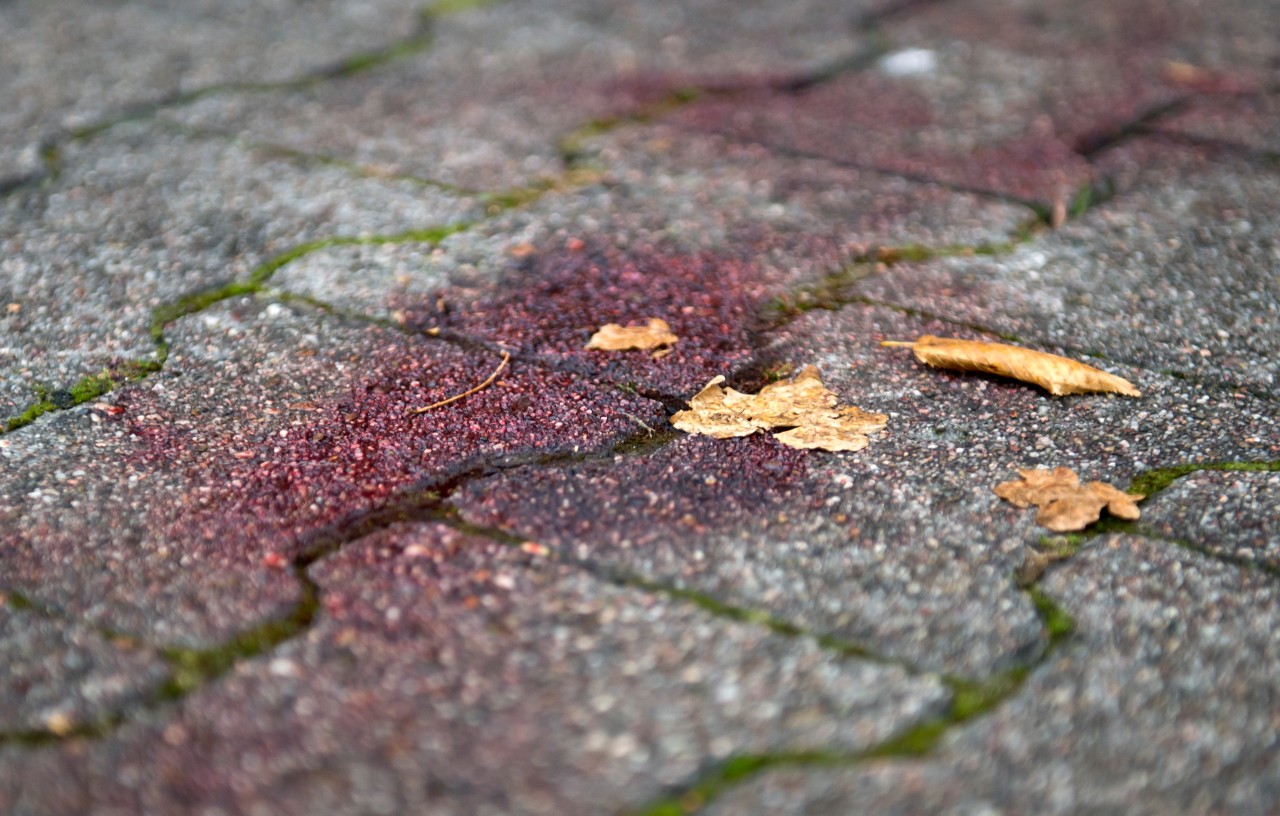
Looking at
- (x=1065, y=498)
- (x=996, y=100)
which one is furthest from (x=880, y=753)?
(x=996, y=100)

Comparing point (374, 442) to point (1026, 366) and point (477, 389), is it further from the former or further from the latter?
point (1026, 366)

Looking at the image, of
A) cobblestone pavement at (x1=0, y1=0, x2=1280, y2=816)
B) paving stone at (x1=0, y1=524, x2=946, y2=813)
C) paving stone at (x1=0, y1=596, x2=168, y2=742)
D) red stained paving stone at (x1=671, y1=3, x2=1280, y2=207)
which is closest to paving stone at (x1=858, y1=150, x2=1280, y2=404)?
cobblestone pavement at (x1=0, y1=0, x2=1280, y2=816)

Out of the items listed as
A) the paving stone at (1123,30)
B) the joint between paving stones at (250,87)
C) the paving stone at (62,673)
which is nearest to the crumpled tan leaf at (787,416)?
the paving stone at (62,673)

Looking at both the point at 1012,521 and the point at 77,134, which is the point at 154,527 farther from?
the point at 77,134

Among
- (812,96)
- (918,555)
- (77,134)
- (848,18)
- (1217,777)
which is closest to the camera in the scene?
(1217,777)

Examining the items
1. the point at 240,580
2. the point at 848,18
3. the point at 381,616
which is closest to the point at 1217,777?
the point at 381,616

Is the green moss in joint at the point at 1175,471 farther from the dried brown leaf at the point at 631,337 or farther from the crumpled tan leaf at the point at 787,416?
the dried brown leaf at the point at 631,337

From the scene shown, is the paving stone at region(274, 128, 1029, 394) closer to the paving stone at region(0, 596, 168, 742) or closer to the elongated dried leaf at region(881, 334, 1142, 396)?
the elongated dried leaf at region(881, 334, 1142, 396)
